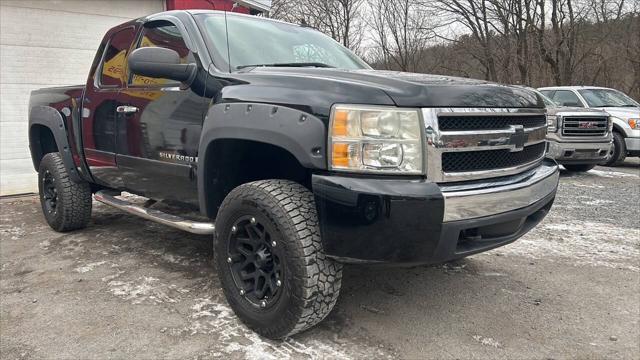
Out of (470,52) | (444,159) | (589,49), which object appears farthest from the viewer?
(470,52)

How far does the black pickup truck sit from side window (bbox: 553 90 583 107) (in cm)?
770

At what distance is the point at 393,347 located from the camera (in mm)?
2600

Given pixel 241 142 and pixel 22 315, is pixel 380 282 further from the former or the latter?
pixel 22 315

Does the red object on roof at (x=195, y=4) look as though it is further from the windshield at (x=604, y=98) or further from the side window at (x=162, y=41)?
the windshield at (x=604, y=98)

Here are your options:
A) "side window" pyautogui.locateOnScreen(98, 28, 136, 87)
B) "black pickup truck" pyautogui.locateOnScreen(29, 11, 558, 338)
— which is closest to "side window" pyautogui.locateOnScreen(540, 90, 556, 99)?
"black pickup truck" pyautogui.locateOnScreen(29, 11, 558, 338)

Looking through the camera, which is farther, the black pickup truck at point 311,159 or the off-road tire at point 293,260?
the off-road tire at point 293,260

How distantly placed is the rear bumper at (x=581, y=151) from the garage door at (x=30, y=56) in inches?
317

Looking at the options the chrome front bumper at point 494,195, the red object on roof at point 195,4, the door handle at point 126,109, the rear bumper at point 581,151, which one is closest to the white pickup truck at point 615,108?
the rear bumper at point 581,151

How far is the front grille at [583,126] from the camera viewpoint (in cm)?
857

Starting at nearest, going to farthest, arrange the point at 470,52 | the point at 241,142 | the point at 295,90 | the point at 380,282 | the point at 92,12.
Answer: the point at 295,90
the point at 241,142
the point at 380,282
the point at 92,12
the point at 470,52

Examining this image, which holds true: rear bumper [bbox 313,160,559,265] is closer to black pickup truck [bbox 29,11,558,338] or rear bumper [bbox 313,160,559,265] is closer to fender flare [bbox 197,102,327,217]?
black pickup truck [bbox 29,11,558,338]

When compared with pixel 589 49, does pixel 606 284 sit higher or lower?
lower

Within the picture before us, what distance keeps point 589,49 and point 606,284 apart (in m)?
18.5

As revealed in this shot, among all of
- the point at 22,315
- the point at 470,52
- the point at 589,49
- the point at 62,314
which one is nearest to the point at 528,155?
the point at 62,314
